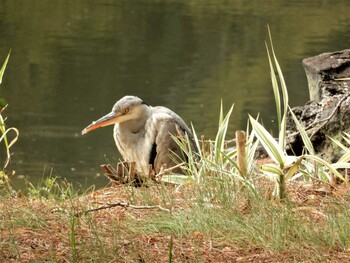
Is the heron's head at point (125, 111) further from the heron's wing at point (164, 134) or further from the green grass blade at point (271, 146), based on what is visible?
the green grass blade at point (271, 146)

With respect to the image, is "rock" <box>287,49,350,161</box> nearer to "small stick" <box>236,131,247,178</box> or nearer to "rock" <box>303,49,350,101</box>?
"rock" <box>303,49,350,101</box>

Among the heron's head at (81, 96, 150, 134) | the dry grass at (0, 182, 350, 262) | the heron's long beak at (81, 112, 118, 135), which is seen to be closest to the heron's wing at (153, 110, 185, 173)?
the heron's head at (81, 96, 150, 134)

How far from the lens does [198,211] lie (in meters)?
4.08

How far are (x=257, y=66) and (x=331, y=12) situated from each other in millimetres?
10185

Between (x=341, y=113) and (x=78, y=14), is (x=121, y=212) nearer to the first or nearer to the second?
(x=341, y=113)

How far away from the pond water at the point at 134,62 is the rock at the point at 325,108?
8.32 meters

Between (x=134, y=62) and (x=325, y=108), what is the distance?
21.4 m

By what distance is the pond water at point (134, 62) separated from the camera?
19719mm

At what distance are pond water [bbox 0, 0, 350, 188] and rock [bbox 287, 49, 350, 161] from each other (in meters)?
8.32

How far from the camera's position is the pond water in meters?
19.7

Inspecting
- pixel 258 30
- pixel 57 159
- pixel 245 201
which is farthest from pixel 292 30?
pixel 245 201

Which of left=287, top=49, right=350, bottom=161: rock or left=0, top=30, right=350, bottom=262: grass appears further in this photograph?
left=287, top=49, right=350, bottom=161: rock

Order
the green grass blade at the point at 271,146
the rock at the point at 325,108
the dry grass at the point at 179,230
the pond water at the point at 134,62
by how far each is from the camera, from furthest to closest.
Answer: the pond water at the point at 134,62 → the rock at the point at 325,108 → the green grass blade at the point at 271,146 → the dry grass at the point at 179,230

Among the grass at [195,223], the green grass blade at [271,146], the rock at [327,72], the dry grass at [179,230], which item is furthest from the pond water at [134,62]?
the dry grass at [179,230]
